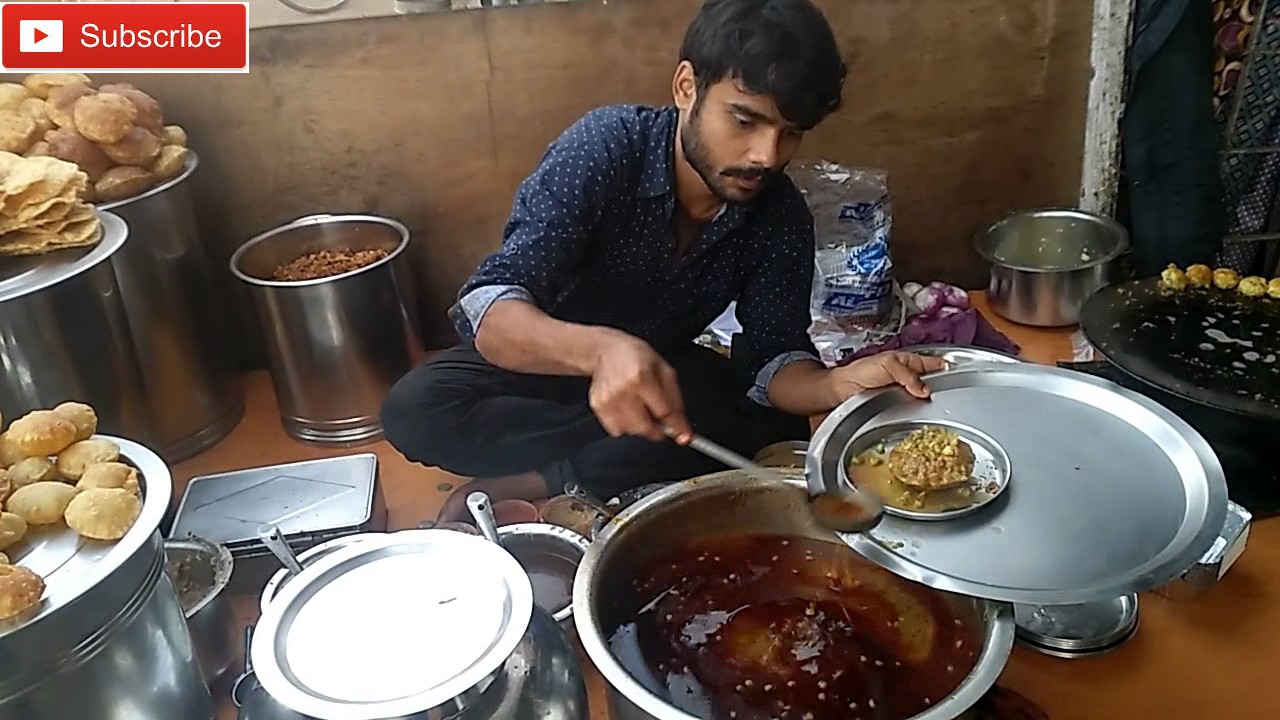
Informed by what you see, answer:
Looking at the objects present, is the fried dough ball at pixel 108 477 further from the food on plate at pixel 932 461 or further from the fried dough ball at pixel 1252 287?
the fried dough ball at pixel 1252 287

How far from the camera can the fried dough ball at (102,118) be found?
83.7 inches

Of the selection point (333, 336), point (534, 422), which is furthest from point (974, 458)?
point (333, 336)

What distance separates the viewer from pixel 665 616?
1237mm

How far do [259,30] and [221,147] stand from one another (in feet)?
0.96

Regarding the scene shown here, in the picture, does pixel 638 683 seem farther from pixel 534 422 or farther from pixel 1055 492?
pixel 534 422


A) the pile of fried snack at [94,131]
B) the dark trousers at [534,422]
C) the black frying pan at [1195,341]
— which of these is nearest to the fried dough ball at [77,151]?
the pile of fried snack at [94,131]

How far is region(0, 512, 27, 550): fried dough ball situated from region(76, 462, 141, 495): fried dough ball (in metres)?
0.08

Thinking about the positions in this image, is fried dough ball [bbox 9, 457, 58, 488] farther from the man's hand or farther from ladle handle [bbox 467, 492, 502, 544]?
the man's hand

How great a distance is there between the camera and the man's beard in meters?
1.67

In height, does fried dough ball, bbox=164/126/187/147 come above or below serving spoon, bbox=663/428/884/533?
above

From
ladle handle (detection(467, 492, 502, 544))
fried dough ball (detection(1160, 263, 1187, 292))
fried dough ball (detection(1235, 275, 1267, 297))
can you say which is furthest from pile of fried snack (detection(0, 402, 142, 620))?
fried dough ball (detection(1235, 275, 1267, 297))

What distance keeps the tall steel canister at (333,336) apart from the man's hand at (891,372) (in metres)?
1.15

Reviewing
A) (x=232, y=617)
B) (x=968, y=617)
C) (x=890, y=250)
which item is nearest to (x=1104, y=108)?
(x=890, y=250)

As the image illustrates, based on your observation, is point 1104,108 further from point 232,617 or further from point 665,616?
point 232,617
